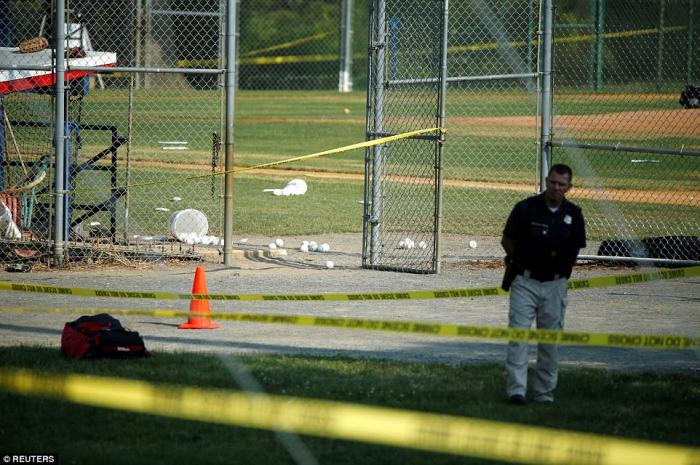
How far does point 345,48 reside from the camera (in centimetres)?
5353

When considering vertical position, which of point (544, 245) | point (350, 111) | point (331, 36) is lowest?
point (544, 245)

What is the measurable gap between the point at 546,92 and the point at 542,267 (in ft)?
18.1

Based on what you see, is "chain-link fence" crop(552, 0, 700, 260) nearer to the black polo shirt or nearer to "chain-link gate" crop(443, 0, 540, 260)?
"chain-link gate" crop(443, 0, 540, 260)

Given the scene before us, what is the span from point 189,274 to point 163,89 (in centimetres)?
2720

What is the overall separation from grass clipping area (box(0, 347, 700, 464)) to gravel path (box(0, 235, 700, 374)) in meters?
0.49

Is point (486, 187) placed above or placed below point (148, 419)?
above

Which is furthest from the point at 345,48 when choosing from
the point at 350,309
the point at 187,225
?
the point at 350,309

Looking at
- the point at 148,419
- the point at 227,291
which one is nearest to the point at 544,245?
the point at 148,419

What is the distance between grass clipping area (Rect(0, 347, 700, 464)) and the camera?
659 cm

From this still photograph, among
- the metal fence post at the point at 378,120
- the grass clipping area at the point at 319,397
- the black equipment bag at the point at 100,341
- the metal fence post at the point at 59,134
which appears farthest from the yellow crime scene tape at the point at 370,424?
the metal fence post at the point at 378,120

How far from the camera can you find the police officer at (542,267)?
7.64m

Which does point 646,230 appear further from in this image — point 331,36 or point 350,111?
point 331,36

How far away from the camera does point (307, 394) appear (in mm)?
7648

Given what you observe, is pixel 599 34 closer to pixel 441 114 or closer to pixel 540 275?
pixel 441 114
